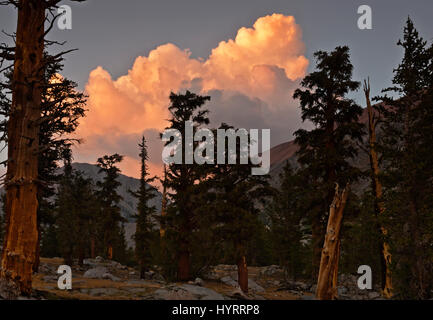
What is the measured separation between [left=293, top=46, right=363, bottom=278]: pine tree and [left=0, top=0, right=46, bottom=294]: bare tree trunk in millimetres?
15053

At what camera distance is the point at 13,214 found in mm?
7512

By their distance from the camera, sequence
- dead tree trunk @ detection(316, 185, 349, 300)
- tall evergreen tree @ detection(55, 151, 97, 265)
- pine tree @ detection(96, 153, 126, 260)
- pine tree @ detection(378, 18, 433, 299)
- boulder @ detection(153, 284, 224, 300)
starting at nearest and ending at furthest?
dead tree trunk @ detection(316, 185, 349, 300)
boulder @ detection(153, 284, 224, 300)
pine tree @ detection(378, 18, 433, 299)
tall evergreen tree @ detection(55, 151, 97, 265)
pine tree @ detection(96, 153, 126, 260)

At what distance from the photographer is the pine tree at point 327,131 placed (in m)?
18.9

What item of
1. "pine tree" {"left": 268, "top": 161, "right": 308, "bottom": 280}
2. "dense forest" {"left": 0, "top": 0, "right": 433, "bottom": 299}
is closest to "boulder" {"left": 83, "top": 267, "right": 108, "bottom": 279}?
"dense forest" {"left": 0, "top": 0, "right": 433, "bottom": 299}

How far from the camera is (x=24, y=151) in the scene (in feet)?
25.6

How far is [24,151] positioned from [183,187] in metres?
15.1

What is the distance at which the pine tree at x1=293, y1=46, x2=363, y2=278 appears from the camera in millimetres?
18938

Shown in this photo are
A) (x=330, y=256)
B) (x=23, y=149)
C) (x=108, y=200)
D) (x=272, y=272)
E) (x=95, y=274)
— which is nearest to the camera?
(x=23, y=149)

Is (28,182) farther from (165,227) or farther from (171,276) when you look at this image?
(171,276)

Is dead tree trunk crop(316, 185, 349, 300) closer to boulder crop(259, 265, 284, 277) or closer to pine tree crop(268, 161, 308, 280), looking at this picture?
pine tree crop(268, 161, 308, 280)

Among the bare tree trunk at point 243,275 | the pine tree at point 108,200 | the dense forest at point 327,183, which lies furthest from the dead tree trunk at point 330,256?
the pine tree at point 108,200

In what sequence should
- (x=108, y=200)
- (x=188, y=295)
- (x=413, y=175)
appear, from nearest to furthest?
(x=188, y=295) < (x=413, y=175) < (x=108, y=200)

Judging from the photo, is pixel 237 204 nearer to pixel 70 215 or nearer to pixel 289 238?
pixel 70 215
